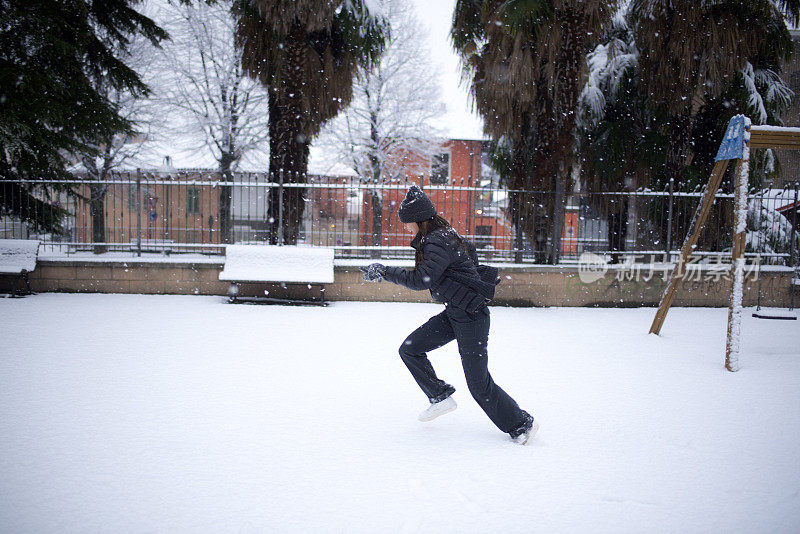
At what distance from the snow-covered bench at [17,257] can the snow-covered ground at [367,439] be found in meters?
2.95

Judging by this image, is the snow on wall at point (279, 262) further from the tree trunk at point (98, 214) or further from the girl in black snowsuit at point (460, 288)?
the girl in black snowsuit at point (460, 288)

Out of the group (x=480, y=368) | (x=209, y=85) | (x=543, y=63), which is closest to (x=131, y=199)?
(x=543, y=63)

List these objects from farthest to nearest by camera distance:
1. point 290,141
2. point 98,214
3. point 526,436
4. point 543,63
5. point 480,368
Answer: point 98,214
point 543,63
point 290,141
point 526,436
point 480,368

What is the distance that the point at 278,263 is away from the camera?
9.18 metres

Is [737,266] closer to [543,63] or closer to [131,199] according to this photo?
[543,63]

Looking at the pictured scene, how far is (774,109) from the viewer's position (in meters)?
13.0

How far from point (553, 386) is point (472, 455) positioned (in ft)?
5.94

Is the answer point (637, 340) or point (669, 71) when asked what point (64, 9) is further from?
point (669, 71)

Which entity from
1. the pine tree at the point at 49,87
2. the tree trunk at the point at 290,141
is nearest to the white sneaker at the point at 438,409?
the tree trunk at the point at 290,141

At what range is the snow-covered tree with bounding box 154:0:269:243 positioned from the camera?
63.4 feet

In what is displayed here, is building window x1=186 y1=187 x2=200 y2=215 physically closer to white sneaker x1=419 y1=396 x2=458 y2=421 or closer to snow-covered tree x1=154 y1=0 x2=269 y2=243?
snow-covered tree x1=154 y1=0 x2=269 y2=243

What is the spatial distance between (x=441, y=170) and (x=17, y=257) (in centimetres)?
2348

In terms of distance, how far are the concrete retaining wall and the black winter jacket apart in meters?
6.05

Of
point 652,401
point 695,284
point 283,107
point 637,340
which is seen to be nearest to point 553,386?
point 652,401
